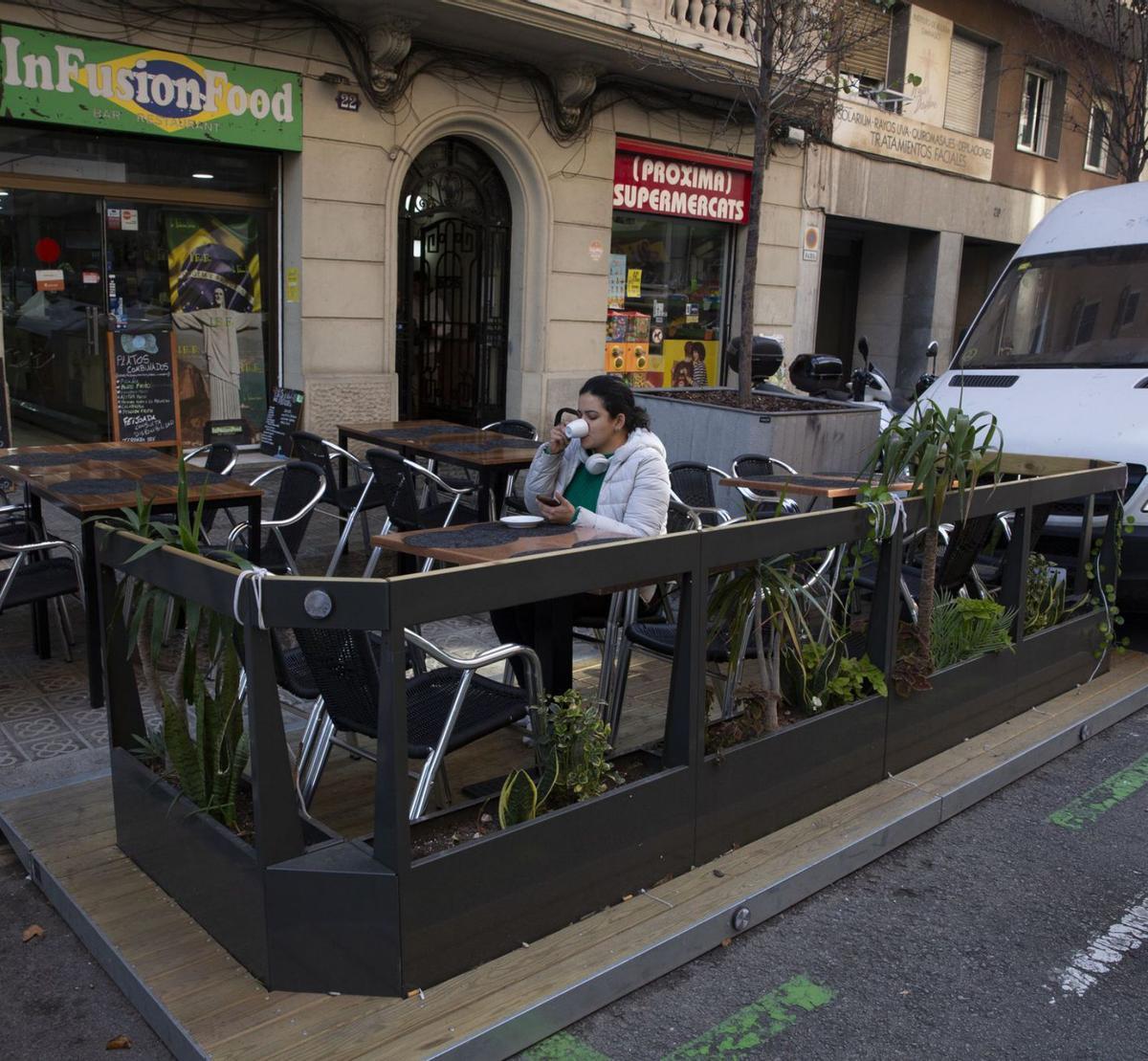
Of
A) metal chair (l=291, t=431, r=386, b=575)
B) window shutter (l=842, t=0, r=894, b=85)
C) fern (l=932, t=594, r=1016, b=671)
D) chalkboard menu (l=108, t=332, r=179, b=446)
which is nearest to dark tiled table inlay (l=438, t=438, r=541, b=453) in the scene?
metal chair (l=291, t=431, r=386, b=575)

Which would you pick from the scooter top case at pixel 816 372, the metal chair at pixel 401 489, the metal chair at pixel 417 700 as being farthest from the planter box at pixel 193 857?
the scooter top case at pixel 816 372

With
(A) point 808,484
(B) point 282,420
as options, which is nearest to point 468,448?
(A) point 808,484

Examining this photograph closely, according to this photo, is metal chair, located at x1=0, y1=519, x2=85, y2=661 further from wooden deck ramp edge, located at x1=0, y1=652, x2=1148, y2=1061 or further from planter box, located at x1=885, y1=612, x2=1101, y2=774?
planter box, located at x1=885, y1=612, x2=1101, y2=774

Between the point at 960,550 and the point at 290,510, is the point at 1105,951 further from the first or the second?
the point at 290,510

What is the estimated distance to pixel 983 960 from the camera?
3348 millimetres

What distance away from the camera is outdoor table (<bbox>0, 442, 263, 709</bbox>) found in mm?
4727

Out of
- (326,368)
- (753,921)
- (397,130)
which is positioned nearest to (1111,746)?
(753,921)

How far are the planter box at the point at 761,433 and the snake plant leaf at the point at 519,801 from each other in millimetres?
4834

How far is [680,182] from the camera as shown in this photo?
14023mm

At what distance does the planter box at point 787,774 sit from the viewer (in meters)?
3.53

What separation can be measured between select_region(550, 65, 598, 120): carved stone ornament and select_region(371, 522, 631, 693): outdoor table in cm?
896

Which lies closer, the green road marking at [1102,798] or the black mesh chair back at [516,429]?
the green road marking at [1102,798]

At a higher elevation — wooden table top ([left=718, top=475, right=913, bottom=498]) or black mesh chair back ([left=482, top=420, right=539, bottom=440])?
black mesh chair back ([left=482, top=420, right=539, bottom=440])

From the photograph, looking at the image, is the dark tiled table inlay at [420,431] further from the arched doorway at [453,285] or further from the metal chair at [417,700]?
the arched doorway at [453,285]
